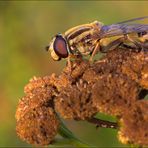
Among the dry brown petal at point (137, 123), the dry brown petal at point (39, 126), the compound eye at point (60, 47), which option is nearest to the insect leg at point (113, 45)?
the compound eye at point (60, 47)

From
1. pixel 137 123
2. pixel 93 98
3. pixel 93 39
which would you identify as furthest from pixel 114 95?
pixel 93 39

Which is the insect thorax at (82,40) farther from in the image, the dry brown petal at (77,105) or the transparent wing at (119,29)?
the dry brown petal at (77,105)

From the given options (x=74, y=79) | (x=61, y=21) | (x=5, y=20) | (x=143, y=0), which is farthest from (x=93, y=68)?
(x=143, y=0)

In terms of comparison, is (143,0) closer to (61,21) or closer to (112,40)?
(61,21)

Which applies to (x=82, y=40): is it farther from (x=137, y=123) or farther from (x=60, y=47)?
(x=137, y=123)

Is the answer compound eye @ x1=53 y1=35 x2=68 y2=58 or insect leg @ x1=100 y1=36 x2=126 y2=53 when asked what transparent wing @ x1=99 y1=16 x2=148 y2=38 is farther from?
compound eye @ x1=53 y1=35 x2=68 y2=58

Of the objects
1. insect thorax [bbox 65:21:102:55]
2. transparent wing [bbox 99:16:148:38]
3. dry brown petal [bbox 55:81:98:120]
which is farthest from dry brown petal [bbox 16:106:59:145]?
transparent wing [bbox 99:16:148:38]

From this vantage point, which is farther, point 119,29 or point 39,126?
point 119,29

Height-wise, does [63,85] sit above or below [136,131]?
above
